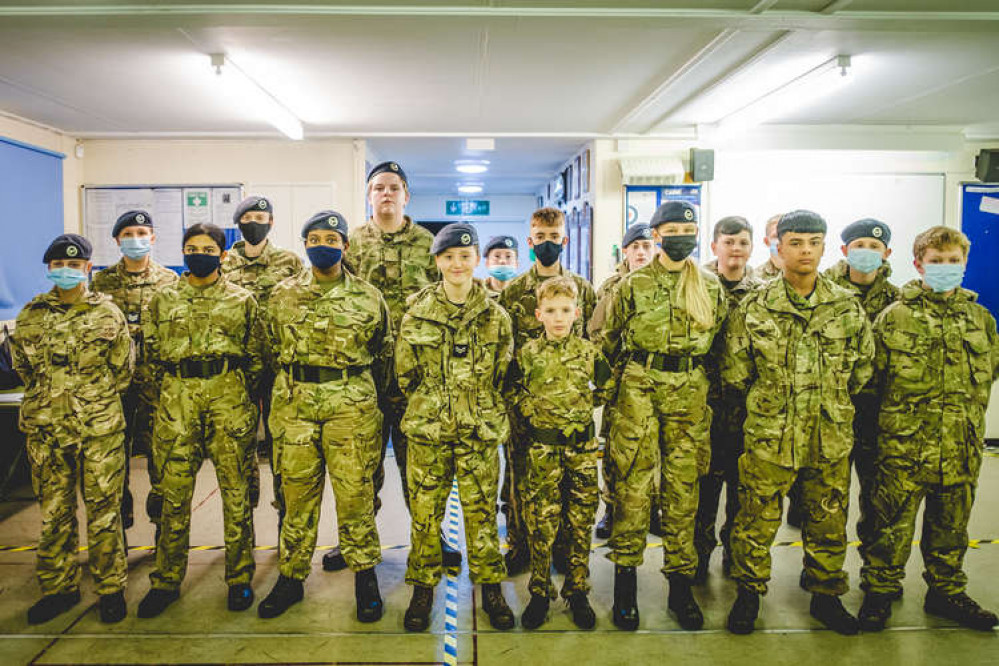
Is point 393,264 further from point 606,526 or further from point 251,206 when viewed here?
point 606,526

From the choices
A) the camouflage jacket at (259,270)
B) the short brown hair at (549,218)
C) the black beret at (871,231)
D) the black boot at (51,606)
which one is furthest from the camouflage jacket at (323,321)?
the black beret at (871,231)

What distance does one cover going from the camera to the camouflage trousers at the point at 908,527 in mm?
2879

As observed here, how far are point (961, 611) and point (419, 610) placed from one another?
266cm

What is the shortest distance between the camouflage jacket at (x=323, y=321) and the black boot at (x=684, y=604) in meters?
1.91

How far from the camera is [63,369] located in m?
2.99

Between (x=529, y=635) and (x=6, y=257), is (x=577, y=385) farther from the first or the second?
(x=6, y=257)

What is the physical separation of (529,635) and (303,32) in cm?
381

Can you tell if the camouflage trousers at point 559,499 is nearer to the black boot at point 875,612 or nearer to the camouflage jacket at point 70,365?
the black boot at point 875,612

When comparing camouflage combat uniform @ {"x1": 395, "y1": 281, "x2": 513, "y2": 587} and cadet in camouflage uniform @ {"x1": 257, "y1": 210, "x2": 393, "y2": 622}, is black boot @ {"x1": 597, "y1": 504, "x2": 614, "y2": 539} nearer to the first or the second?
camouflage combat uniform @ {"x1": 395, "y1": 281, "x2": 513, "y2": 587}

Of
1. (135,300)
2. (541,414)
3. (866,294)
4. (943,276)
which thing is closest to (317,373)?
(541,414)

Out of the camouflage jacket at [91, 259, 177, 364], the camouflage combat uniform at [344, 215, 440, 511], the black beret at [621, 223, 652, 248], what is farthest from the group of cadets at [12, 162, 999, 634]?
the black beret at [621, 223, 652, 248]

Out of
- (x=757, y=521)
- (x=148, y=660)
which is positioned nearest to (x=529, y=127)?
(x=757, y=521)

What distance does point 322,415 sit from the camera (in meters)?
2.95

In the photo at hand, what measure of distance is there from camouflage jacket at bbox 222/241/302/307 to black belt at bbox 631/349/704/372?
2.31 metres
